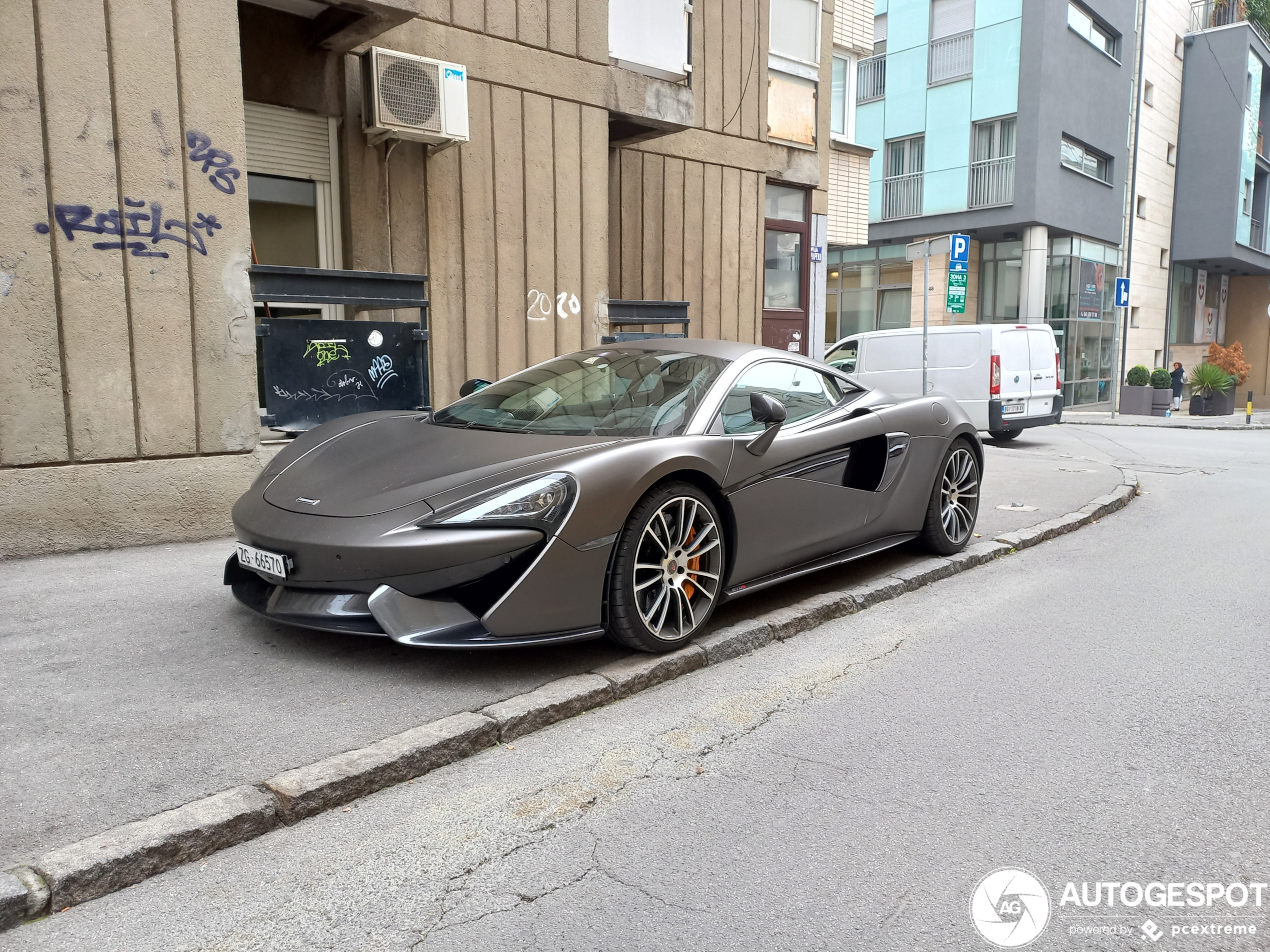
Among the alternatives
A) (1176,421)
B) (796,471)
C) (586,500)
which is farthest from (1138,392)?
(586,500)

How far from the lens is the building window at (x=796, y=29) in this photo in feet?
49.5

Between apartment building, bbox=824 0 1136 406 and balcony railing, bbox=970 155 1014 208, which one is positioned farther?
balcony railing, bbox=970 155 1014 208

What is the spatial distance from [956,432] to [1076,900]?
4078 millimetres

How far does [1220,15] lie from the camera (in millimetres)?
33000

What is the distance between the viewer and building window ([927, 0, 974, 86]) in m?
25.0

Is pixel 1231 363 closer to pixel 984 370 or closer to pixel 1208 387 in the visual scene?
pixel 1208 387

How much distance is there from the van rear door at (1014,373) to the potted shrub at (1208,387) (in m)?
13.0

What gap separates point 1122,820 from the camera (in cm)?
290

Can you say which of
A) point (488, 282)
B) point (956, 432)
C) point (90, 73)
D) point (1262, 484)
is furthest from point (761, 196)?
point (90, 73)

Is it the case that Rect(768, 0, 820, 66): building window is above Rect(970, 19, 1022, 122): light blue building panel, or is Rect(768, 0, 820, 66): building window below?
below

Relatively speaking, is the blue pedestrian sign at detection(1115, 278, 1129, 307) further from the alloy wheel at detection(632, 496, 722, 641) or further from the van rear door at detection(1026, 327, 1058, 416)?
the alloy wheel at detection(632, 496, 722, 641)

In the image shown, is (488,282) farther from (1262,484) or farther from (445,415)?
(1262,484)

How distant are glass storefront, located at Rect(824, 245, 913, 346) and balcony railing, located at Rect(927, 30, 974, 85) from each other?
4556mm

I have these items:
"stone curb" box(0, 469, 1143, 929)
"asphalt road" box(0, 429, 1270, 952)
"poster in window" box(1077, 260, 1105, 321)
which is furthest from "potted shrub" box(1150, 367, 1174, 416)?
"stone curb" box(0, 469, 1143, 929)
